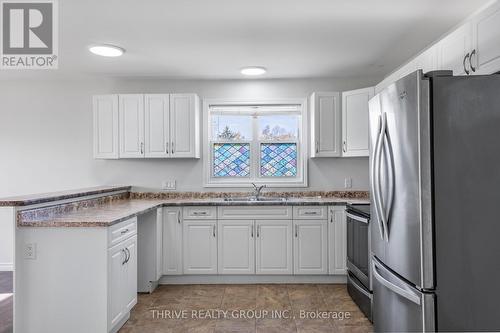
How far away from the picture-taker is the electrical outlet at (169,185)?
14.4ft

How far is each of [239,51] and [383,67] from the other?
1.80 meters

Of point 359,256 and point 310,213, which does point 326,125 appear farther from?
point 359,256

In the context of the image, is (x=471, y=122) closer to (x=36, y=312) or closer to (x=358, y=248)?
(x=358, y=248)

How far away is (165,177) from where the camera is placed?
440cm

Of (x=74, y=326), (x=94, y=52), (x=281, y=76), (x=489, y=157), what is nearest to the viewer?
(x=489, y=157)

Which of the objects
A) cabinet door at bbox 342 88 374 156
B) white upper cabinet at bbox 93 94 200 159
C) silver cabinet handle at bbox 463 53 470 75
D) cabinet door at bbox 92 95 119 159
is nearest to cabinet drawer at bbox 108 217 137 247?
white upper cabinet at bbox 93 94 200 159

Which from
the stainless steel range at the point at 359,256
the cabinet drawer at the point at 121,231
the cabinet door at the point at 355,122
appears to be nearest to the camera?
the cabinet drawer at the point at 121,231

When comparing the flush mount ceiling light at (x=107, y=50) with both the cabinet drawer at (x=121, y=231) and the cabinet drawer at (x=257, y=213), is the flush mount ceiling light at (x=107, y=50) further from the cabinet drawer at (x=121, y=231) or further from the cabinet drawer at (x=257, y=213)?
the cabinet drawer at (x=257, y=213)

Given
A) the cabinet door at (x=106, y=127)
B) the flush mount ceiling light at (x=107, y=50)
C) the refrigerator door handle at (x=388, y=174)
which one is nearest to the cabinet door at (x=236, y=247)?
the cabinet door at (x=106, y=127)

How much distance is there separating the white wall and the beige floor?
1374 mm

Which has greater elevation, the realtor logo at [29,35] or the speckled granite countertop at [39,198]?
the realtor logo at [29,35]

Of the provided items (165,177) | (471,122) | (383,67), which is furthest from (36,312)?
(383,67)

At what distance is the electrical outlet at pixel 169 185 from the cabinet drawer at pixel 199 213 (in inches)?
27.7

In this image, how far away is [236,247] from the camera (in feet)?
12.3
